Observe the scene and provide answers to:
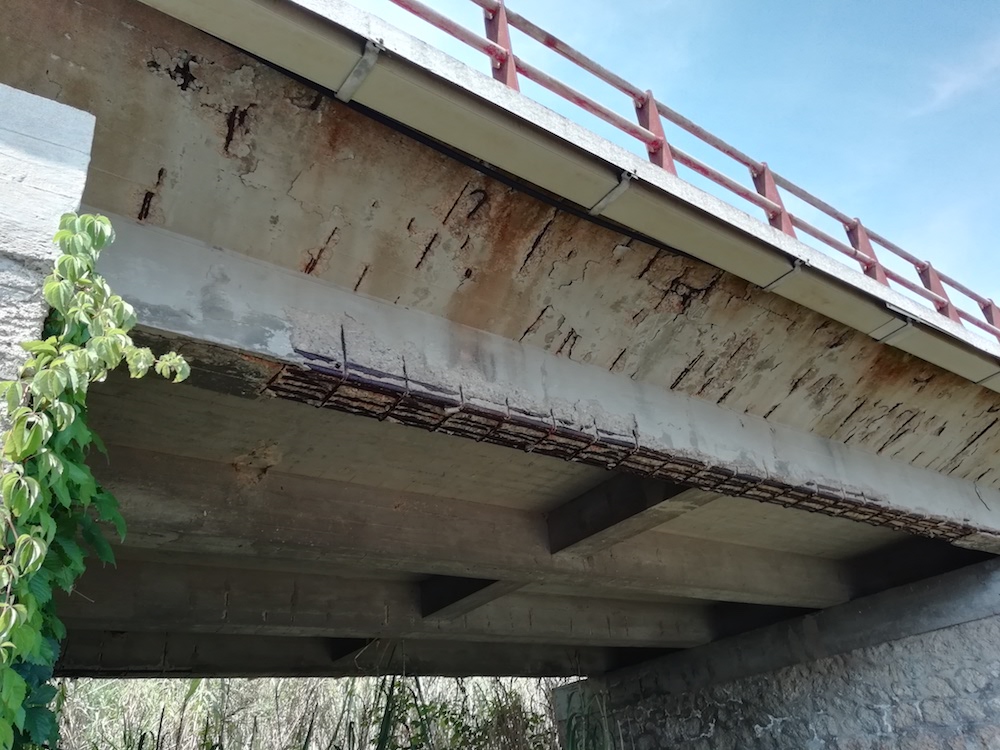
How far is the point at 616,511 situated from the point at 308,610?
235 cm

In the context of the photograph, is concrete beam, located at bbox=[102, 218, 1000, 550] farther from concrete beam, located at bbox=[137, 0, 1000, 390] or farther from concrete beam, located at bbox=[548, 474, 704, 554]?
concrete beam, located at bbox=[137, 0, 1000, 390]

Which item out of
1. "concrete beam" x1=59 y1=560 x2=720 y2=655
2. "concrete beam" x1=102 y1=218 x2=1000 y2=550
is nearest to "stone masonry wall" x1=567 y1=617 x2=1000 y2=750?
"concrete beam" x1=59 y1=560 x2=720 y2=655

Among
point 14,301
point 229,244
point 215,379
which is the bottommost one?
point 14,301

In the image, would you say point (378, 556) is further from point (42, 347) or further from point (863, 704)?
point (863, 704)

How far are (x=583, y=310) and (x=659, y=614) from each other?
4.77m

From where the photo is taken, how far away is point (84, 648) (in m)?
5.71

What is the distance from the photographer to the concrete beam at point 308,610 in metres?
4.67

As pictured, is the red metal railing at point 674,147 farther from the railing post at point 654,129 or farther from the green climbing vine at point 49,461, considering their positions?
the green climbing vine at point 49,461

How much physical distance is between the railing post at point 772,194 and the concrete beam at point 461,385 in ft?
3.29

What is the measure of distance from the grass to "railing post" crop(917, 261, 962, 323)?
164 inches

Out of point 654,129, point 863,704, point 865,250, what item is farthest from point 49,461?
point 863,704

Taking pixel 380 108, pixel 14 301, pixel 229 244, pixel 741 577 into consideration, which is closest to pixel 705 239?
pixel 380 108

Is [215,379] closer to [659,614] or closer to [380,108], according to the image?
[380,108]

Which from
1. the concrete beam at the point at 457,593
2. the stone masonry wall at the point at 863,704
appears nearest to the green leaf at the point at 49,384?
the concrete beam at the point at 457,593
